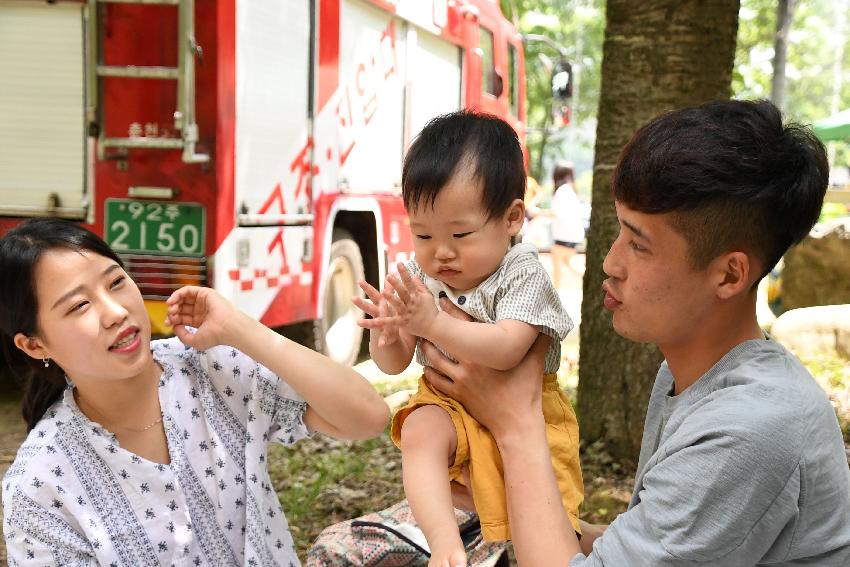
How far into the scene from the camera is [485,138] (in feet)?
7.07

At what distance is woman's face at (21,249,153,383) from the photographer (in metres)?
1.95

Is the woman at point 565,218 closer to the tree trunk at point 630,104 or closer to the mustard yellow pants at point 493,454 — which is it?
the tree trunk at point 630,104

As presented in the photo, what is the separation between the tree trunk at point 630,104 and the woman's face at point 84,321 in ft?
8.15

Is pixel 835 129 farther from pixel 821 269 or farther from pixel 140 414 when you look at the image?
pixel 140 414

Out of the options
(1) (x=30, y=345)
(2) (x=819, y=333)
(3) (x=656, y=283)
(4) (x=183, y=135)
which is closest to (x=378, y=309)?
(3) (x=656, y=283)

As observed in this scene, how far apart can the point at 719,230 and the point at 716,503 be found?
17.8 inches

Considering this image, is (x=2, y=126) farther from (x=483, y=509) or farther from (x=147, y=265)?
(x=483, y=509)

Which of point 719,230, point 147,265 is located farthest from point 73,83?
point 719,230

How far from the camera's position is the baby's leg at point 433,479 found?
74.8 inches

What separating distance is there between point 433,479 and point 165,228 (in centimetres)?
290

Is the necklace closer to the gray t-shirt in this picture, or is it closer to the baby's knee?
the baby's knee

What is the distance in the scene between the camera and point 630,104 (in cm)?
397

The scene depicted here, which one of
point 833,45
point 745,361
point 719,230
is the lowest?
point 745,361

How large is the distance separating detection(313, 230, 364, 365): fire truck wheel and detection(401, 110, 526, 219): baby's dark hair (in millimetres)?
4129
